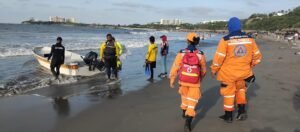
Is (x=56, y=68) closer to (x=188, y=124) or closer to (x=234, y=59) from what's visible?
(x=188, y=124)

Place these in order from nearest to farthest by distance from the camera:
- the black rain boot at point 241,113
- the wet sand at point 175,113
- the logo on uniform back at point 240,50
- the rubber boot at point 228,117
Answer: the logo on uniform back at point 240,50 → the wet sand at point 175,113 → the rubber boot at point 228,117 → the black rain boot at point 241,113

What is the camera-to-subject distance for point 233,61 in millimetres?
5930

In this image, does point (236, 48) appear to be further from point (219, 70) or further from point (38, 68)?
point (38, 68)

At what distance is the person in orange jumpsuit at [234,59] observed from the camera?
19.3 ft

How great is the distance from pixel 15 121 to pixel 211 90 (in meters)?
4.96

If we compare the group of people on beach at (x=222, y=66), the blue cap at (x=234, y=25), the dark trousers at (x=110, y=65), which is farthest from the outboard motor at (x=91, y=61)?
the blue cap at (x=234, y=25)

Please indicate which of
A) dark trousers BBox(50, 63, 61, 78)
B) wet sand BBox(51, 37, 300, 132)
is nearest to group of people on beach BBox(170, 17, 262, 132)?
wet sand BBox(51, 37, 300, 132)

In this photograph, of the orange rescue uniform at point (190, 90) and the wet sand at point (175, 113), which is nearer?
the orange rescue uniform at point (190, 90)

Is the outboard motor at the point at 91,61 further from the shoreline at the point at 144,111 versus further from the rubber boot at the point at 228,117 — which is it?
the rubber boot at the point at 228,117

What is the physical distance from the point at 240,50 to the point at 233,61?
0.69ft

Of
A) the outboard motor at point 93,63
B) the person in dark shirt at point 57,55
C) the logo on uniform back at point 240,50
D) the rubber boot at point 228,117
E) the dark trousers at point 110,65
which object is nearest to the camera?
the logo on uniform back at point 240,50

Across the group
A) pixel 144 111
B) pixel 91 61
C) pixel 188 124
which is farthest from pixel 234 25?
pixel 91 61

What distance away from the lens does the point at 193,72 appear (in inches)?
228

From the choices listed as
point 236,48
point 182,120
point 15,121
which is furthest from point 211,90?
point 15,121
